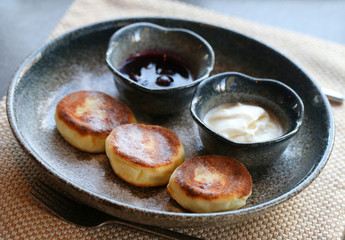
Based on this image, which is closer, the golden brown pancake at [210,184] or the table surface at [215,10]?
the golden brown pancake at [210,184]

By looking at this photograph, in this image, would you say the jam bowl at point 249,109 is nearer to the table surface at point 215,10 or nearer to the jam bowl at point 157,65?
the jam bowl at point 157,65

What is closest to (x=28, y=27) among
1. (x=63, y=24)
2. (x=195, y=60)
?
(x=63, y=24)

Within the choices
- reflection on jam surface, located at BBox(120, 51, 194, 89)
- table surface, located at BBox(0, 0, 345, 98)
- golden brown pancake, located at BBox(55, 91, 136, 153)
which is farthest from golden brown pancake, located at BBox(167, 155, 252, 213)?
table surface, located at BBox(0, 0, 345, 98)

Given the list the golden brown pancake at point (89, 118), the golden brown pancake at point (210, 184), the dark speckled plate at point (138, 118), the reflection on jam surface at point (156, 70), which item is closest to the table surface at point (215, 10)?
the dark speckled plate at point (138, 118)

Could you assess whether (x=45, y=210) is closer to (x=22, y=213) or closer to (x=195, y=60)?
(x=22, y=213)

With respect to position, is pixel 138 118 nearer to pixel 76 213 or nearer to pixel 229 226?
pixel 76 213

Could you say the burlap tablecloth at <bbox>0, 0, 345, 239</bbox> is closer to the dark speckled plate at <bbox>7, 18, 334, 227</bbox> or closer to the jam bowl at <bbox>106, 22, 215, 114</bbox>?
the dark speckled plate at <bbox>7, 18, 334, 227</bbox>

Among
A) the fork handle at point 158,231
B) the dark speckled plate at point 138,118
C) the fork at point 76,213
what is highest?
the dark speckled plate at point 138,118
